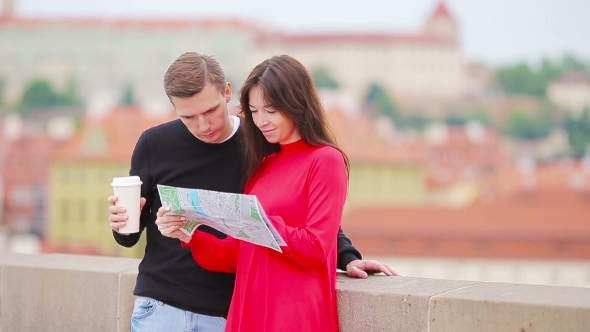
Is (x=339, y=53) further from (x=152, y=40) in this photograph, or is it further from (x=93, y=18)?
(x=93, y=18)

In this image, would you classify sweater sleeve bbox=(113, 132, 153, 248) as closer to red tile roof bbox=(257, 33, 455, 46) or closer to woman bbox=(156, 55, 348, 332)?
woman bbox=(156, 55, 348, 332)

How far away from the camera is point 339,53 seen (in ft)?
181

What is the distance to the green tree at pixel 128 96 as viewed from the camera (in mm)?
51375

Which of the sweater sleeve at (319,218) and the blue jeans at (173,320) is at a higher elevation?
the sweater sleeve at (319,218)

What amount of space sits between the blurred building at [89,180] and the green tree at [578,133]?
22.1 meters

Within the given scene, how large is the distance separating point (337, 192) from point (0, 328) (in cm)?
120

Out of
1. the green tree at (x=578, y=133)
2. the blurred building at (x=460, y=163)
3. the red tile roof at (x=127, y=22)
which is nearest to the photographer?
the blurred building at (x=460, y=163)

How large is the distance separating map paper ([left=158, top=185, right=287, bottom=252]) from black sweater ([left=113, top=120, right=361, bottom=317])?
205mm

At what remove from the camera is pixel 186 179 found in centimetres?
167

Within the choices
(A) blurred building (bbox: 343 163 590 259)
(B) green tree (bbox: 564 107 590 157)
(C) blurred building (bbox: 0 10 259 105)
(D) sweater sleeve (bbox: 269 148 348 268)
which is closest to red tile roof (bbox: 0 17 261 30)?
(C) blurred building (bbox: 0 10 259 105)

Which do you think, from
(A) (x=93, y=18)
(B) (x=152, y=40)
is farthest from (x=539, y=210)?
(A) (x=93, y=18)

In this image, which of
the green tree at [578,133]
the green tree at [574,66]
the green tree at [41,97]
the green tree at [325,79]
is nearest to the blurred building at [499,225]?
the green tree at [578,133]

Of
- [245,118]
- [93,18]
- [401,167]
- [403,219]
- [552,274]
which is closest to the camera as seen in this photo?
[245,118]

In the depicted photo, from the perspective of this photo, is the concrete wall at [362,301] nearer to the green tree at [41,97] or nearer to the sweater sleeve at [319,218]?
the sweater sleeve at [319,218]
